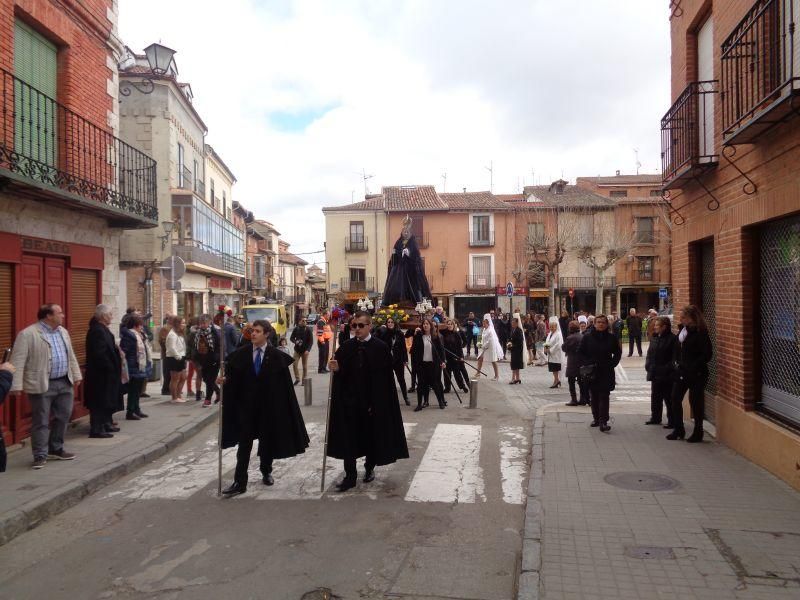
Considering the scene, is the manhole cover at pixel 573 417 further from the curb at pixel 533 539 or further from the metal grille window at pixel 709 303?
the curb at pixel 533 539

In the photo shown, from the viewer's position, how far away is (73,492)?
6363mm

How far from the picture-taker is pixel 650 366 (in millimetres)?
9727

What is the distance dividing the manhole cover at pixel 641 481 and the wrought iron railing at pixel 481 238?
40.5 metres

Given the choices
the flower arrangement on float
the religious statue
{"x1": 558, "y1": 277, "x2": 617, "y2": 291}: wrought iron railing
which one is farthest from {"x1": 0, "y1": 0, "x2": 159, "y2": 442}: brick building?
{"x1": 558, "y1": 277, "x2": 617, "y2": 291}: wrought iron railing

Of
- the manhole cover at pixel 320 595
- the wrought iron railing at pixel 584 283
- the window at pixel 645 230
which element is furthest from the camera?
the wrought iron railing at pixel 584 283

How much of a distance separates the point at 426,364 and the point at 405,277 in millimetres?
3689

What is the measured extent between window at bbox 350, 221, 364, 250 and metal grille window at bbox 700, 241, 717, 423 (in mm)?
39020

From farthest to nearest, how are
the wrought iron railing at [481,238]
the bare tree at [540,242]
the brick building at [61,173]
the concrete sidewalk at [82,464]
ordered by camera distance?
1. the wrought iron railing at [481,238]
2. the bare tree at [540,242]
3. the brick building at [61,173]
4. the concrete sidewalk at [82,464]

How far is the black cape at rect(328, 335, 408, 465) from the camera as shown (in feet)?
21.8

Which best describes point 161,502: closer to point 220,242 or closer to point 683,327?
point 683,327

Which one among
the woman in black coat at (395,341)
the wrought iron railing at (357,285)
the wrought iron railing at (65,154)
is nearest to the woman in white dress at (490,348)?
the woman in black coat at (395,341)

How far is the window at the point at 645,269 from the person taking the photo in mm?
46219

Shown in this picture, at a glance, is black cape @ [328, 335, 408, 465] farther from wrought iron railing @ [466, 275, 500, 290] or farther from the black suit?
wrought iron railing @ [466, 275, 500, 290]

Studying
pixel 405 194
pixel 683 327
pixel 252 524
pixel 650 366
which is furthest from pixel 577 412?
pixel 405 194
